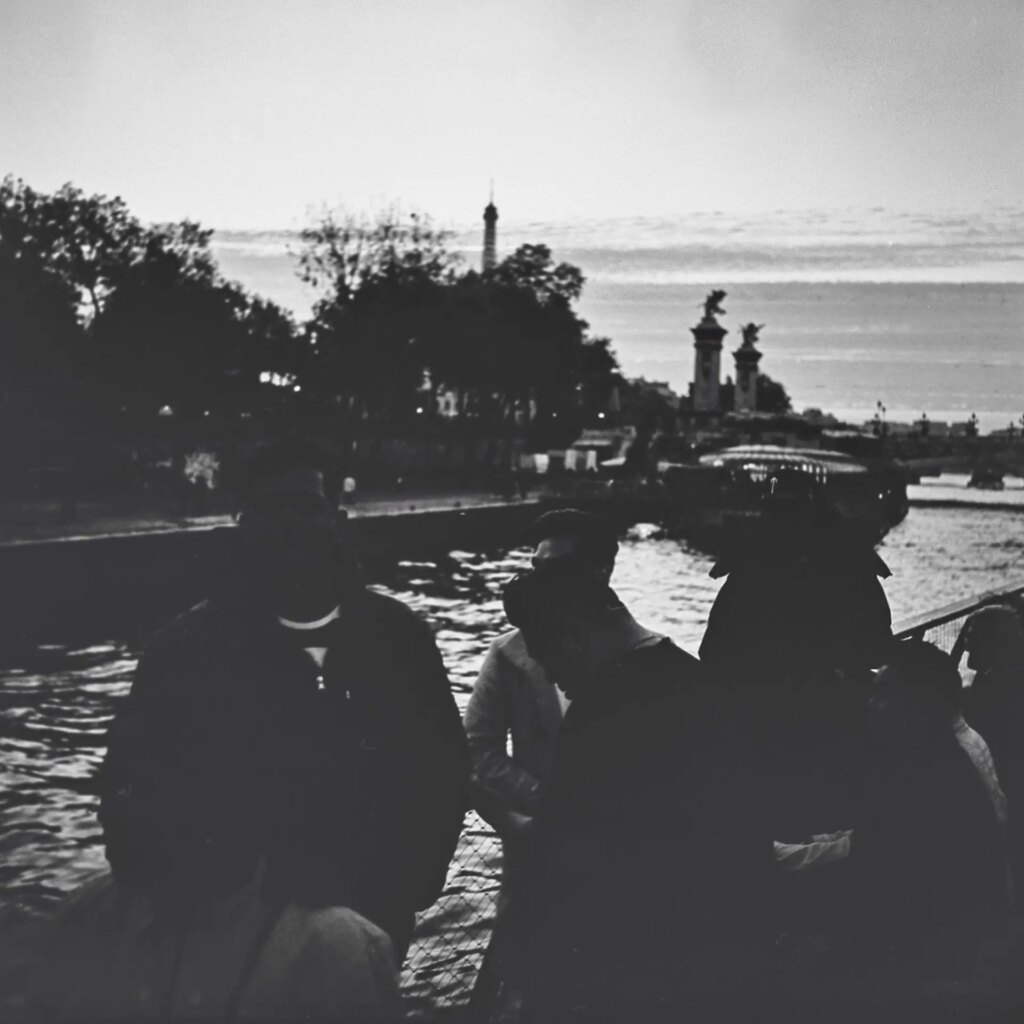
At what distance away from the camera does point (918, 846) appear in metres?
2.22

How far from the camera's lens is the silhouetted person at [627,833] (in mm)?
1778

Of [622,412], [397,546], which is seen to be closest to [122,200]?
[397,546]

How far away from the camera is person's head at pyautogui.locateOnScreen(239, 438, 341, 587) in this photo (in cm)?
221

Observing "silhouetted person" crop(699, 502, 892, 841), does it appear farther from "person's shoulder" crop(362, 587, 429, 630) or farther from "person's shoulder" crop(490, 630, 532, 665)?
"person's shoulder" crop(362, 587, 429, 630)

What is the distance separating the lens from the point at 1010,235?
5.49 metres

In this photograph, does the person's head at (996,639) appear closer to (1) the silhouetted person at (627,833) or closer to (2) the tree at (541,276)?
(1) the silhouetted person at (627,833)

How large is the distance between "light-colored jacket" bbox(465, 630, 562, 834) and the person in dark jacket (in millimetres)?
394

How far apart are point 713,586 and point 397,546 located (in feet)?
17.8

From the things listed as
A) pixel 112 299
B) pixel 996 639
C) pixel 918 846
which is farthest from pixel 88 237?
pixel 918 846

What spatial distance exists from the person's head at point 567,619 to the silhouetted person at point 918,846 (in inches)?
24.2

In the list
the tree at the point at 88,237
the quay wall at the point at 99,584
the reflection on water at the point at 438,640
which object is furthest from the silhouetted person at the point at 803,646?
the tree at the point at 88,237

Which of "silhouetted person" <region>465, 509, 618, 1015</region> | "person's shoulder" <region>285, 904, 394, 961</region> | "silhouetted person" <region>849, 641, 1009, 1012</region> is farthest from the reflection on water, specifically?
"person's shoulder" <region>285, 904, 394, 961</region>

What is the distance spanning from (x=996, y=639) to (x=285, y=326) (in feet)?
139

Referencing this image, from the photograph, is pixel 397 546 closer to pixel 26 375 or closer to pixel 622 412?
pixel 26 375
